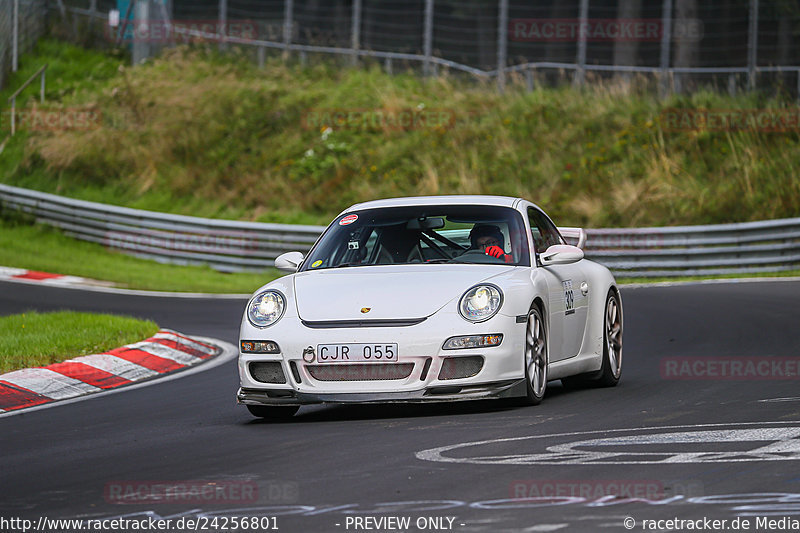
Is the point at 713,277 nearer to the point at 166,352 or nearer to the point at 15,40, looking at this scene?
the point at 166,352

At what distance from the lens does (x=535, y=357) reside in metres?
8.34

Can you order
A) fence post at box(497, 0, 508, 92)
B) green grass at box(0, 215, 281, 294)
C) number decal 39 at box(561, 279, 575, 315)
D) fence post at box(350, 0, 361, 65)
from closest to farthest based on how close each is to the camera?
number decal 39 at box(561, 279, 575, 315)
green grass at box(0, 215, 281, 294)
fence post at box(497, 0, 508, 92)
fence post at box(350, 0, 361, 65)

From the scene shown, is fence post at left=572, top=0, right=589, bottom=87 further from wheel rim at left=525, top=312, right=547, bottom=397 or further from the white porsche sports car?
wheel rim at left=525, top=312, right=547, bottom=397

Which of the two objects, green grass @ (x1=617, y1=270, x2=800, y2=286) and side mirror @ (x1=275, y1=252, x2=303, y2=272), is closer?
side mirror @ (x1=275, y1=252, x2=303, y2=272)

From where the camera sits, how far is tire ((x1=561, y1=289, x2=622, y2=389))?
970cm

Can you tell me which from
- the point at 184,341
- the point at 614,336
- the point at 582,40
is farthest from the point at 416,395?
the point at 582,40

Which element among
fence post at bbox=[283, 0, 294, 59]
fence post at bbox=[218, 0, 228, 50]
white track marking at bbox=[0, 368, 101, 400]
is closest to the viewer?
white track marking at bbox=[0, 368, 101, 400]

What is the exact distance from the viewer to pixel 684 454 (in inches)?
246

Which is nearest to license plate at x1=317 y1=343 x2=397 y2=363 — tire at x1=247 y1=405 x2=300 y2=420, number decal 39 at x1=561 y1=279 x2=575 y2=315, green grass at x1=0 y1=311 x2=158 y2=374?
tire at x1=247 y1=405 x2=300 y2=420

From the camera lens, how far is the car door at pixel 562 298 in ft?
28.9

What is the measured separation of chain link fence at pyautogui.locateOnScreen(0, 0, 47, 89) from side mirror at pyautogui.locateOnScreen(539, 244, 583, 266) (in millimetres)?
27994

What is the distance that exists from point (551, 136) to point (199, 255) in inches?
322

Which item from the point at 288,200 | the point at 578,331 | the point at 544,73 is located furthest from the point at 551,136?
the point at 578,331

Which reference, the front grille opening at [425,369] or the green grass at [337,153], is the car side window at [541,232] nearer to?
the front grille opening at [425,369]
